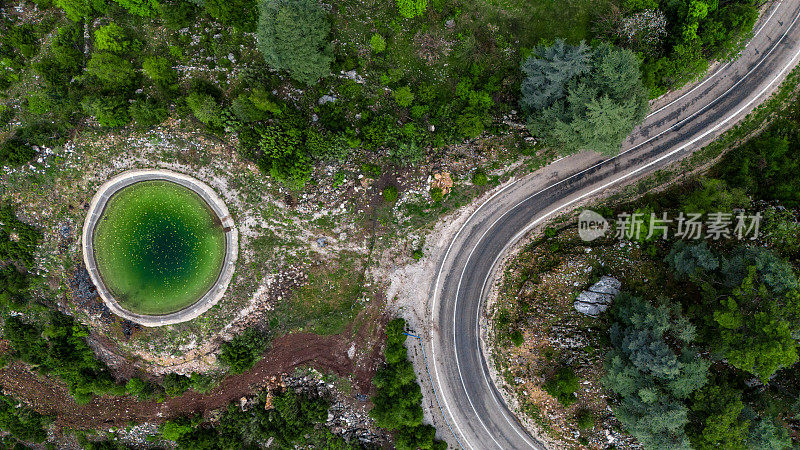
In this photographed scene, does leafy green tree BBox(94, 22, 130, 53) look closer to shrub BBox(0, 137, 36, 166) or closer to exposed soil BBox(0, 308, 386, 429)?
shrub BBox(0, 137, 36, 166)

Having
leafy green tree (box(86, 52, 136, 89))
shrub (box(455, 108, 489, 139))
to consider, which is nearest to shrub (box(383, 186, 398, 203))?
shrub (box(455, 108, 489, 139))

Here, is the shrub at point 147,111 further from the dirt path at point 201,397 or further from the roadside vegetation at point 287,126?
the dirt path at point 201,397

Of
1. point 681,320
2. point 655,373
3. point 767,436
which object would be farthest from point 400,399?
point 767,436

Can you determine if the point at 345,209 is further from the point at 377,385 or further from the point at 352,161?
the point at 377,385

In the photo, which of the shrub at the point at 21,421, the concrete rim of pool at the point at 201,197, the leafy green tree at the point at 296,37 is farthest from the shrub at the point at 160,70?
the shrub at the point at 21,421

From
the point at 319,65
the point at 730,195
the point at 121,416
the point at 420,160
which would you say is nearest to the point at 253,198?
the point at 319,65
